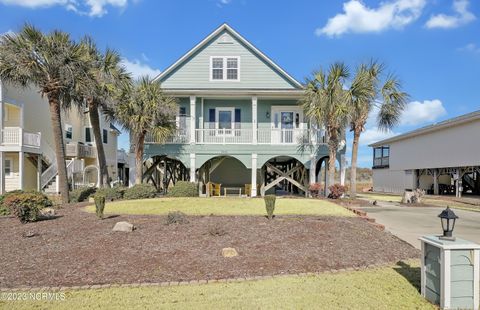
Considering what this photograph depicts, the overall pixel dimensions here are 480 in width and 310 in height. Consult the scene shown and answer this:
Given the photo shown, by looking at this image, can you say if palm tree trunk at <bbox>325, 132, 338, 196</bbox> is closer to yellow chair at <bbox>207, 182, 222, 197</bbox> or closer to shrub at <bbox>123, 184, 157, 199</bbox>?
yellow chair at <bbox>207, 182, 222, 197</bbox>

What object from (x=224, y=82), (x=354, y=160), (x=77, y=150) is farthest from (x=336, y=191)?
(x=77, y=150)

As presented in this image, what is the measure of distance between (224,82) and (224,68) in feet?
3.06

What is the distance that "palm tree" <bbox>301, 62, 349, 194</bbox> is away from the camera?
17.3m

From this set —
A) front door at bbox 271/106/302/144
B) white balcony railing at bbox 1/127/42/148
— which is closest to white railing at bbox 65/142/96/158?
white balcony railing at bbox 1/127/42/148

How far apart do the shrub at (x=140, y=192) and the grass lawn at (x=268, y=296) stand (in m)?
11.7

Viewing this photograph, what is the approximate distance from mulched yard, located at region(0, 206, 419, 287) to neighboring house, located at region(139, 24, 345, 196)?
31.6 ft

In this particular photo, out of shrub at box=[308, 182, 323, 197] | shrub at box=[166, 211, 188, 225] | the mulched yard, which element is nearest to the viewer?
the mulched yard

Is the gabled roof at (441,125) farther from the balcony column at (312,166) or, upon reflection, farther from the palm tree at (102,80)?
the palm tree at (102,80)

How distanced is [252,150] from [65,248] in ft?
43.8

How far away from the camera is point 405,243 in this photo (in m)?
8.63

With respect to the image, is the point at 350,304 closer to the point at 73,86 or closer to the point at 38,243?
the point at 38,243

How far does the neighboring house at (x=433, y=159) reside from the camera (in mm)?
25234

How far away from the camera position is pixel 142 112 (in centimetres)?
1755

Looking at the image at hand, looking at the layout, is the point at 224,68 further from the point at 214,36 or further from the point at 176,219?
the point at 176,219
